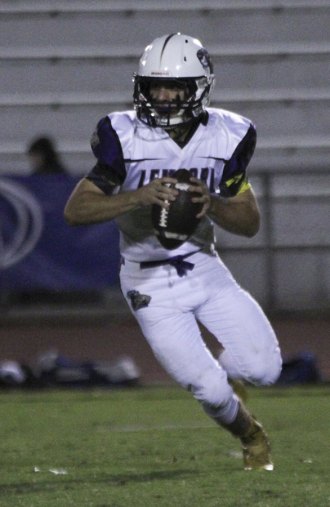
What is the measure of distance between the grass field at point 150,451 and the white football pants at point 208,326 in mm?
312

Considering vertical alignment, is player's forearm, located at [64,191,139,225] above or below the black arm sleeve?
below

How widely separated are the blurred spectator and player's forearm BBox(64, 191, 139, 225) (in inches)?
189

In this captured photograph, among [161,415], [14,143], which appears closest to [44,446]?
[161,415]

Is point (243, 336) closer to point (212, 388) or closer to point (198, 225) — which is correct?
point (212, 388)

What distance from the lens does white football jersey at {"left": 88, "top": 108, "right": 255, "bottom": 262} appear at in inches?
187

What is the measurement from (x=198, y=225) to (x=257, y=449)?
79cm

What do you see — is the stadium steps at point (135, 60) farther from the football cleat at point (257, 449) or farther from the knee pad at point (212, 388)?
the knee pad at point (212, 388)

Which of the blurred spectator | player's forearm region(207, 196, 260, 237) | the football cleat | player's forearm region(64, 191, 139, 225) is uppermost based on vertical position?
player's forearm region(64, 191, 139, 225)

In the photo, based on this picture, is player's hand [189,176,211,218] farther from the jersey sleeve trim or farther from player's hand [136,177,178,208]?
the jersey sleeve trim

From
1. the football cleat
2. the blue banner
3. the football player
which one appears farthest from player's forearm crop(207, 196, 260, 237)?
the blue banner

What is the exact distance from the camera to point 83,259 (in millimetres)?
9266

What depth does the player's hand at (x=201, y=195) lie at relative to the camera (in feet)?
14.9

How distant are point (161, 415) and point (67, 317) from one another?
9.57 ft

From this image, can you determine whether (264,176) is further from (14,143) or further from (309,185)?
(14,143)
